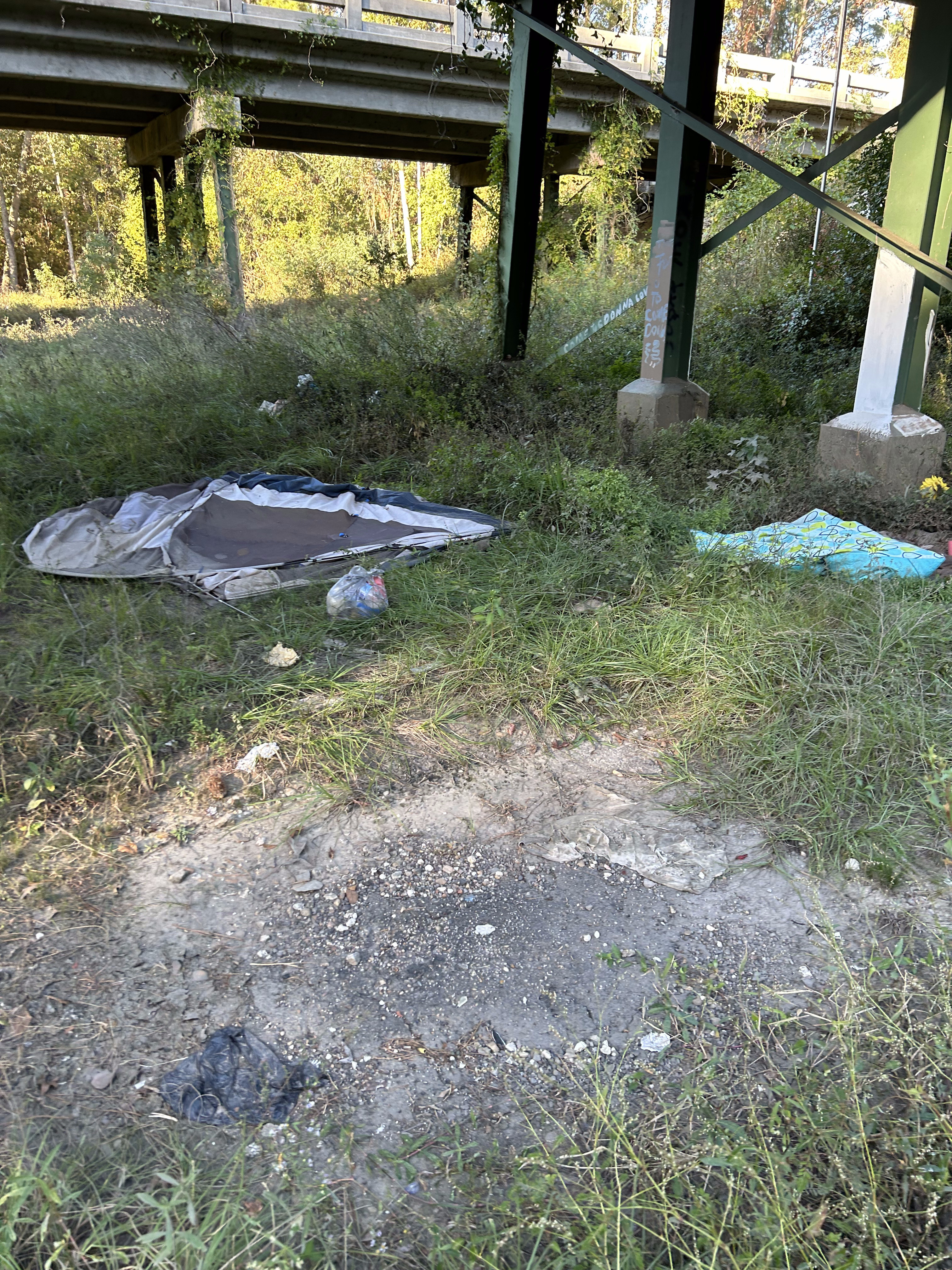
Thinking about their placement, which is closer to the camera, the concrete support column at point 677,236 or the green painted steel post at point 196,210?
the concrete support column at point 677,236

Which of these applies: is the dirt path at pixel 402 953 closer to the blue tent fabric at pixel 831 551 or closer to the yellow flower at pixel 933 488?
the blue tent fabric at pixel 831 551

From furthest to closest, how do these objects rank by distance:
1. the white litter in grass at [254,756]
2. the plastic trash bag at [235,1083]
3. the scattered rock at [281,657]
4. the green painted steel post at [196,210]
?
the green painted steel post at [196,210] → the scattered rock at [281,657] → the white litter in grass at [254,756] → the plastic trash bag at [235,1083]

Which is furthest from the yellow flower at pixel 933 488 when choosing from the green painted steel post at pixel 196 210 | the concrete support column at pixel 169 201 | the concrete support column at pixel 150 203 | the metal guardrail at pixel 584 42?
the concrete support column at pixel 150 203

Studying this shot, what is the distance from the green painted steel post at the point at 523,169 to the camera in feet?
20.0

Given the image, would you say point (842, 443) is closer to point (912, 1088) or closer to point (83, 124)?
point (912, 1088)

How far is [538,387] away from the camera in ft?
21.3

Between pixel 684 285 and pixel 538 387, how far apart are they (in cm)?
128

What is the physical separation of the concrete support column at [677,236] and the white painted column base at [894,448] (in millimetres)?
1138

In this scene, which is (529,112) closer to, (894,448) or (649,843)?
(894,448)

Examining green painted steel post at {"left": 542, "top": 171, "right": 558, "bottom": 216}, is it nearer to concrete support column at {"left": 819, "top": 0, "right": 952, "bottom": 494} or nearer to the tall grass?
concrete support column at {"left": 819, "top": 0, "right": 952, "bottom": 494}

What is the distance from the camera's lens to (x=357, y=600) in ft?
11.9

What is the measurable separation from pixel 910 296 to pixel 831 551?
2.04 m

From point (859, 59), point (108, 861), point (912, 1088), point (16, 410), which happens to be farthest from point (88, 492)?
point (859, 59)

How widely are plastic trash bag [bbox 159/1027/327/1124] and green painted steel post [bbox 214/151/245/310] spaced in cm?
1223
